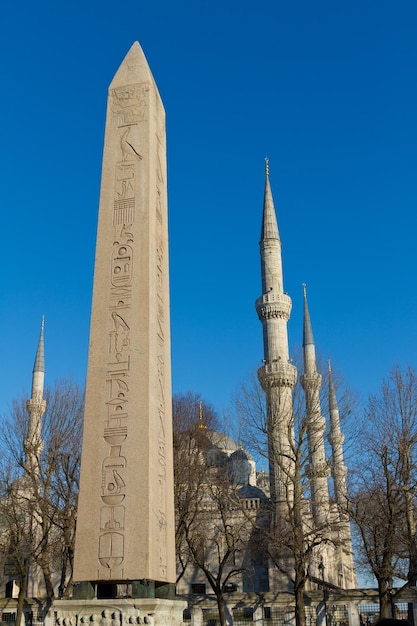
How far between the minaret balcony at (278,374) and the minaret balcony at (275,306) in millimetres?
2738

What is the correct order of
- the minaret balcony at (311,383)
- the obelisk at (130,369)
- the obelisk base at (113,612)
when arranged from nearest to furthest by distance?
1. the obelisk base at (113,612)
2. the obelisk at (130,369)
3. the minaret balcony at (311,383)

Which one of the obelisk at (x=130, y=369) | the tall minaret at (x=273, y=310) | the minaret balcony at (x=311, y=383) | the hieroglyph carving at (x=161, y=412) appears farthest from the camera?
the tall minaret at (x=273, y=310)

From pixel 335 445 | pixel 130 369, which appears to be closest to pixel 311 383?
pixel 335 445

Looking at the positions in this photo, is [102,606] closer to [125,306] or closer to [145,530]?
[145,530]

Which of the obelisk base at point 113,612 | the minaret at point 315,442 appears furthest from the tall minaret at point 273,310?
the obelisk base at point 113,612

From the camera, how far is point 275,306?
117ft

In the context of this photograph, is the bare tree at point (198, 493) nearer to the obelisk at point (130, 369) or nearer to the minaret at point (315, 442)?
the minaret at point (315, 442)

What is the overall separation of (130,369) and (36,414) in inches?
983

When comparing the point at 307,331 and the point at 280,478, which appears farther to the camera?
the point at 307,331

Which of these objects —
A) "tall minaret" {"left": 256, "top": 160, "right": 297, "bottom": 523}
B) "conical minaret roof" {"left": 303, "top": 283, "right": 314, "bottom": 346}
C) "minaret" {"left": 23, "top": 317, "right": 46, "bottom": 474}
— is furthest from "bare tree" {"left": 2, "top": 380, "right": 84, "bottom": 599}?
"conical minaret roof" {"left": 303, "top": 283, "right": 314, "bottom": 346}

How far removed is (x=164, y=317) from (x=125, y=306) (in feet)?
1.99

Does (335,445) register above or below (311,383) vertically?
below

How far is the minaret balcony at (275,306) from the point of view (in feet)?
117

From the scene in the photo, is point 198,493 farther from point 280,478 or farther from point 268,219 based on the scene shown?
point 268,219
